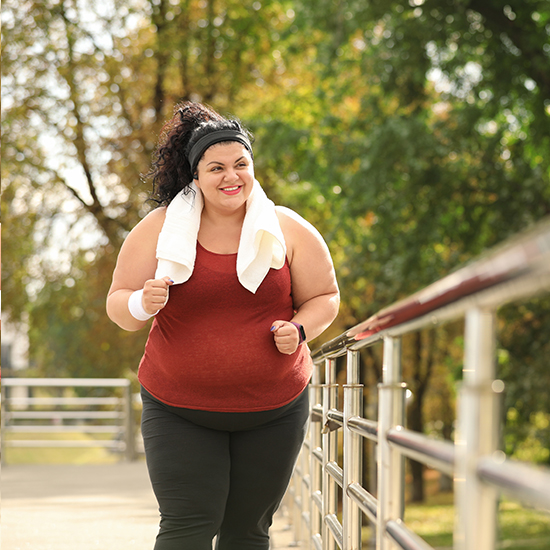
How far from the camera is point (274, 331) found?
8.37ft

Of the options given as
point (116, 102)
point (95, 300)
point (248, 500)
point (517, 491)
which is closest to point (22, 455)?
point (95, 300)

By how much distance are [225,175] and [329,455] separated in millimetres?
1475

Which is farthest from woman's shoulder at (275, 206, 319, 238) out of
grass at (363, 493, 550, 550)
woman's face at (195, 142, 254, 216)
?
grass at (363, 493, 550, 550)

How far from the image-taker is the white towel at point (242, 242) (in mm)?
2545

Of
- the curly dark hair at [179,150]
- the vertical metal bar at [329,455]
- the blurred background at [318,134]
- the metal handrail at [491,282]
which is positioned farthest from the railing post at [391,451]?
the blurred background at [318,134]

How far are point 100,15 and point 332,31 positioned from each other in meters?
5.13

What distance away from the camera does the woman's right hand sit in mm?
2457

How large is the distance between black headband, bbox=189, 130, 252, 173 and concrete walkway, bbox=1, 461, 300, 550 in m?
3.12

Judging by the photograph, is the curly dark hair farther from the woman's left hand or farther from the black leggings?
the black leggings

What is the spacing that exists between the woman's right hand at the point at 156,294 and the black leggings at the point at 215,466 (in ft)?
1.12

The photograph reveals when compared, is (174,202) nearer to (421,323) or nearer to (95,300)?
(421,323)

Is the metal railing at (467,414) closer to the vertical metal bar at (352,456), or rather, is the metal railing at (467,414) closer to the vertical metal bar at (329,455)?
the vertical metal bar at (352,456)

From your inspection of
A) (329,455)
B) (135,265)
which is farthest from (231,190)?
(329,455)

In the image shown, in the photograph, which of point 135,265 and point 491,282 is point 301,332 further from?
point 491,282
